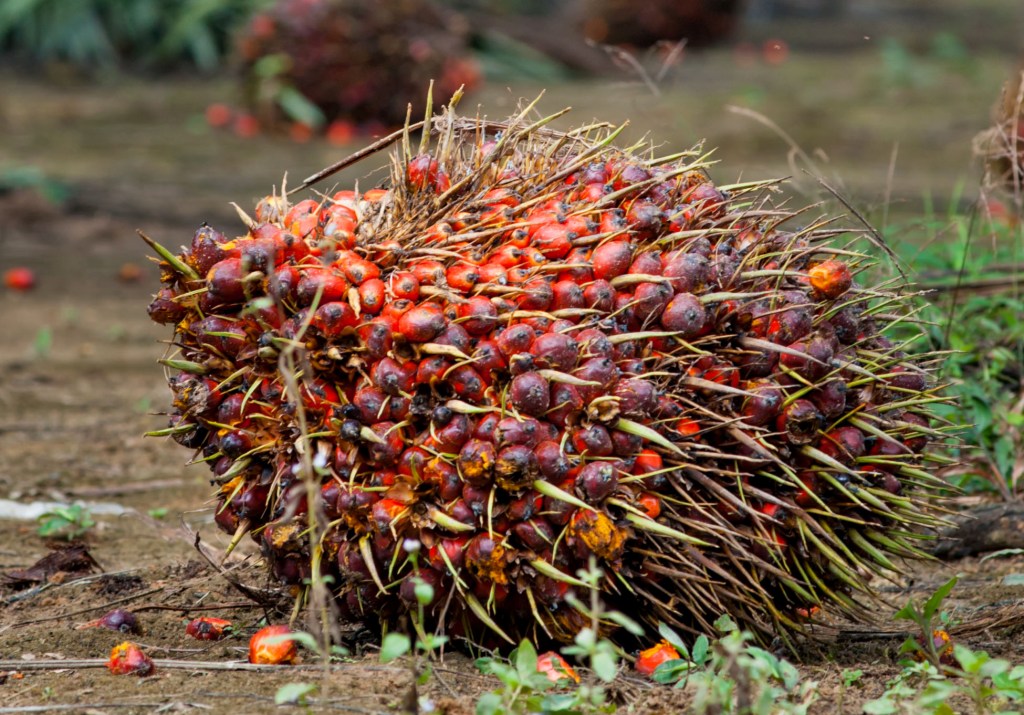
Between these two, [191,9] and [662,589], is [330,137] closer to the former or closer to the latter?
[191,9]

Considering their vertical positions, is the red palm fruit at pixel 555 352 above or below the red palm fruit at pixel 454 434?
above

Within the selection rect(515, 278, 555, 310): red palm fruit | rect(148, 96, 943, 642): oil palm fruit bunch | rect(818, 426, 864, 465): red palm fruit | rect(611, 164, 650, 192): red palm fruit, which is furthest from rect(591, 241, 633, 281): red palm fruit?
rect(818, 426, 864, 465): red palm fruit

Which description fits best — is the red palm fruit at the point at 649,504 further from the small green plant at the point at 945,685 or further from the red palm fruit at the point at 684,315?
the small green plant at the point at 945,685

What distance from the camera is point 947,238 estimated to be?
17.8ft

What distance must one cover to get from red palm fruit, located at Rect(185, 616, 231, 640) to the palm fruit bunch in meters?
8.12

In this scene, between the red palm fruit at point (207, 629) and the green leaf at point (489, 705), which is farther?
the red palm fruit at point (207, 629)

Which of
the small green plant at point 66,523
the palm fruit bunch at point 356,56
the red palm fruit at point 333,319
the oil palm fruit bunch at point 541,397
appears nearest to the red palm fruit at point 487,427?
the oil palm fruit bunch at point 541,397

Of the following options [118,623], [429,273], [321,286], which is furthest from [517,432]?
[118,623]

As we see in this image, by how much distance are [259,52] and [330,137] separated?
1.11m

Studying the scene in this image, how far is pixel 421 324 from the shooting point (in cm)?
235

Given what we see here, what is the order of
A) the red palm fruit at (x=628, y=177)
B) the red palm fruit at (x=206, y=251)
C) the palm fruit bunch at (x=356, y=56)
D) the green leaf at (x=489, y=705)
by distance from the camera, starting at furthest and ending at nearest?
1. the palm fruit bunch at (x=356, y=56)
2. the red palm fruit at (x=628, y=177)
3. the red palm fruit at (x=206, y=251)
4. the green leaf at (x=489, y=705)

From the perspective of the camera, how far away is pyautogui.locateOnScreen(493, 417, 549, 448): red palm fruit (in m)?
2.30

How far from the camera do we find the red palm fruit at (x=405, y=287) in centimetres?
242

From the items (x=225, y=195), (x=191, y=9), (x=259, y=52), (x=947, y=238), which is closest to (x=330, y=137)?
(x=259, y=52)
